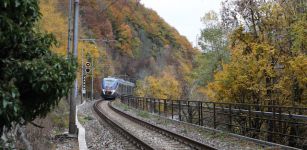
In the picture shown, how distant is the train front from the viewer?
57938 mm

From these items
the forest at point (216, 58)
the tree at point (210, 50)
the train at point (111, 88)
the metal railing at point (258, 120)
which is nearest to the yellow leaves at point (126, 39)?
the train at point (111, 88)

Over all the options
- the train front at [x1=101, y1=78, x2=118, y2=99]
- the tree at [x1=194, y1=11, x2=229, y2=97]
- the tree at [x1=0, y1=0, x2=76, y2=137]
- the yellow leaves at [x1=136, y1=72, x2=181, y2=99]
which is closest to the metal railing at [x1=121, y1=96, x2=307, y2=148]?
the tree at [x1=0, y1=0, x2=76, y2=137]

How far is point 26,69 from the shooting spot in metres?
4.70

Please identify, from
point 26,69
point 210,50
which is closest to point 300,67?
point 26,69

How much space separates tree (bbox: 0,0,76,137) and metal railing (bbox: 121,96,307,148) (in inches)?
293

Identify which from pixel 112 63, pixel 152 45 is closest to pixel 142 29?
pixel 152 45

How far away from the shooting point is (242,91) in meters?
18.9

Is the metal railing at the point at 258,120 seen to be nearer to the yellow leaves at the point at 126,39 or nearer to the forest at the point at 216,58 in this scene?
the forest at the point at 216,58

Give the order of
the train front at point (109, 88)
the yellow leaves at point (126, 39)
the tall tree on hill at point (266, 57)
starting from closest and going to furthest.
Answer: the tall tree on hill at point (266, 57) < the train front at point (109, 88) < the yellow leaves at point (126, 39)

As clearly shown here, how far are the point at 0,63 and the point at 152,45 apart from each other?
4869 inches

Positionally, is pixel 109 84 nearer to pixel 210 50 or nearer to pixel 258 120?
pixel 210 50

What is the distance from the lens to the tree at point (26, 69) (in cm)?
456

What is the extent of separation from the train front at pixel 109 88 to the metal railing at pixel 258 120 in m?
34.1

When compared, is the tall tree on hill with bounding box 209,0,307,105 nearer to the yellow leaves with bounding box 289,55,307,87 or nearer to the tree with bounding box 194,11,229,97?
the yellow leaves with bounding box 289,55,307,87
